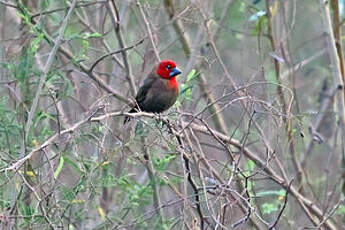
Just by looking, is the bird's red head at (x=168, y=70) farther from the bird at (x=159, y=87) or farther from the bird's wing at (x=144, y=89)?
the bird's wing at (x=144, y=89)

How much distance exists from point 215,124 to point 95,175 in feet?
6.00

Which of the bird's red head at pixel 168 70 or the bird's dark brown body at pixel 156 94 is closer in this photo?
the bird's dark brown body at pixel 156 94

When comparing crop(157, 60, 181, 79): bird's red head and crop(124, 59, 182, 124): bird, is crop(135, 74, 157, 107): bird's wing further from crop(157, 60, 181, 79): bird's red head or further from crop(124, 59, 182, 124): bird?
crop(157, 60, 181, 79): bird's red head

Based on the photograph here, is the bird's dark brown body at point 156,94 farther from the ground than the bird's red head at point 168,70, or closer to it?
closer to it

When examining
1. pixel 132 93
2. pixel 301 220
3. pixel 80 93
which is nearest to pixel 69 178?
pixel 80 93

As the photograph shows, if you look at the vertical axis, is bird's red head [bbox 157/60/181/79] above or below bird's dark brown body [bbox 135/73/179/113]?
above

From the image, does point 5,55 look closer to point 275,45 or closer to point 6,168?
point 6,168

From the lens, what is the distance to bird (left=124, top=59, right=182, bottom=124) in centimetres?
606

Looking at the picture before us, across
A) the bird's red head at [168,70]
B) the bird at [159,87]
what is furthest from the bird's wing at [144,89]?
the bird's red head at [168,70]

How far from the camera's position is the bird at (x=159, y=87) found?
19.9 ft

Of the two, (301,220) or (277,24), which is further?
(277,24)

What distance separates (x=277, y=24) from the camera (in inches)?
271

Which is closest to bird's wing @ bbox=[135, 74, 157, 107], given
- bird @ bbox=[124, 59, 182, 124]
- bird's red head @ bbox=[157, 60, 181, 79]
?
bird @ bbox=[124, 59, 182, 124]

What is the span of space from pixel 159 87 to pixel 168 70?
0.52 ft
